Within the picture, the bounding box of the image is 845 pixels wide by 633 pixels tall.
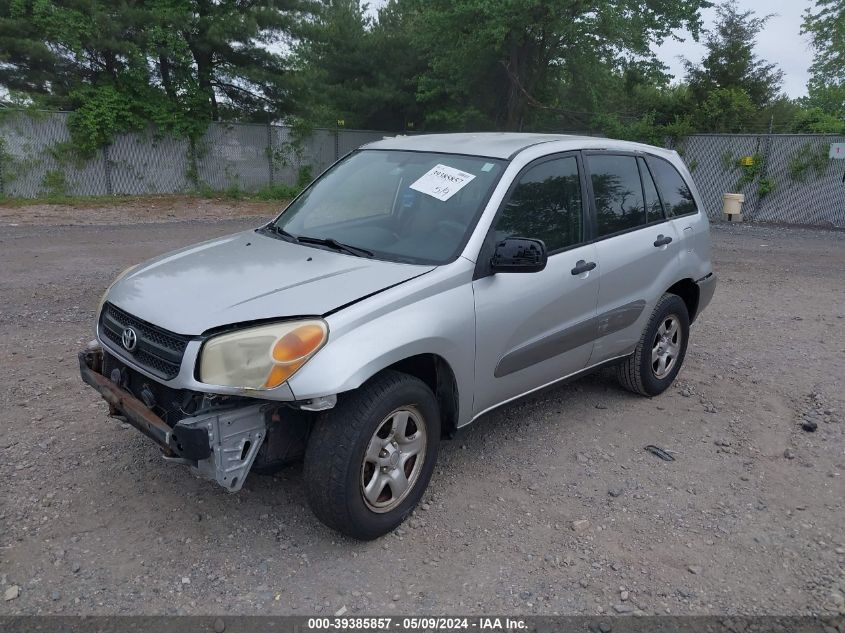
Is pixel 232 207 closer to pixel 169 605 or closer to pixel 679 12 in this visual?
pixel 679 12

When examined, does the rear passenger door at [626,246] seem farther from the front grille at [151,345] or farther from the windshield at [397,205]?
the front grille at [151,345]

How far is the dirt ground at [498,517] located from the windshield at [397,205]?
4.34 ft

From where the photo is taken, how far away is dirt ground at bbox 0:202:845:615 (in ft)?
9.61

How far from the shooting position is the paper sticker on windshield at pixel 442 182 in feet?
12.7

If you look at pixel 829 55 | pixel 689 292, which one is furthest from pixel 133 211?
pixel 829 55

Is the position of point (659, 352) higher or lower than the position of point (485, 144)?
lower

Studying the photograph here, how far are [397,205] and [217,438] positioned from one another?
180 cm

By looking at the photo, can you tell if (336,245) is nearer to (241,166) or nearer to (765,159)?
(765,159)

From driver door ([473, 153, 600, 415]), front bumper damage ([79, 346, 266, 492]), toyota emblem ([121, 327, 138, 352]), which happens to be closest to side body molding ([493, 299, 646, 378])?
driver door ([473, 153, 600, 415])

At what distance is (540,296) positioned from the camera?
3822 millimetres

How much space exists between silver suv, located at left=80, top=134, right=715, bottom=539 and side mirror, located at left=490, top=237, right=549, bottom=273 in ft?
0.03

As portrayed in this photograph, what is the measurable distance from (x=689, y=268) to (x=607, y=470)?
1917mm

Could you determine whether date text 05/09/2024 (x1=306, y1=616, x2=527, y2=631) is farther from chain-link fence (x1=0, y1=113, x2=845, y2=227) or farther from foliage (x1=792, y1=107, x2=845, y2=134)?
foliage (x1=792, y1=107, x2=845, y2=134)

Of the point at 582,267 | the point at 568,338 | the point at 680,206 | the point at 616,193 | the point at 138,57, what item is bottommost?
the point at 568,338
